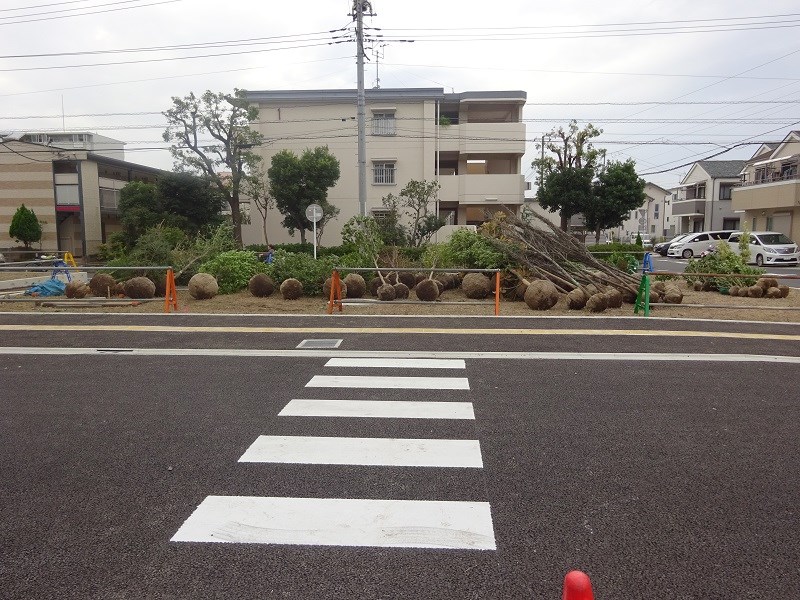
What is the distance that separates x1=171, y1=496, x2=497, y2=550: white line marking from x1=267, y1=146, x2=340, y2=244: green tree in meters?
26.4

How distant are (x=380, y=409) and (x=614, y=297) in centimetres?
861

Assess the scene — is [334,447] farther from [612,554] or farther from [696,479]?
[696,479]

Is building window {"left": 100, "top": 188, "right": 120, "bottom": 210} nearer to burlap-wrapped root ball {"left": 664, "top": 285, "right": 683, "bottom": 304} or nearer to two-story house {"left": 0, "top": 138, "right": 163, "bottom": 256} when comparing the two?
two-story house {"left": 0, "top": 138, "right": 163, "bottom": 256}

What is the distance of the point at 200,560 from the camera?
3170mm

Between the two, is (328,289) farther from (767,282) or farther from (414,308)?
(767,282)

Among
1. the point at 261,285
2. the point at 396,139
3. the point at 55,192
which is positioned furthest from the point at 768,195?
the point at 55,192

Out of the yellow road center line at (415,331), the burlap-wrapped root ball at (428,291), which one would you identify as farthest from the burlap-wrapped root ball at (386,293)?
the yellow road center line at (415,331)

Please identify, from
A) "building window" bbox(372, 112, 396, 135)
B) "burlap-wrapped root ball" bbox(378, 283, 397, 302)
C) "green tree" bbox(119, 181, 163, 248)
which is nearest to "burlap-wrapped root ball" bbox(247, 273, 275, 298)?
"burlap-wrapped root ball" bbox(378, 283, 397, 302)

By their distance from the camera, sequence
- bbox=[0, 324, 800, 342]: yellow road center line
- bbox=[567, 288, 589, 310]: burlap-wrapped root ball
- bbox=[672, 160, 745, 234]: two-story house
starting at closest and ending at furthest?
bbox=[0, 324, 800, 342]: yellow road center line, bbox=[567, 288, 589, 310]: burlap-wrapped root ball, bbox=[672, 160, 745, 234]: two-story house

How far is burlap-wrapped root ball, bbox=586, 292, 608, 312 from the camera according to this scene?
12609mm

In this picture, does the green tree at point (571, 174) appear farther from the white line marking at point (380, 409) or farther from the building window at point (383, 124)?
the white line marking at point (380, 409)

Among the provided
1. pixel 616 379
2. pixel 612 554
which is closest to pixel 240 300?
pixel 616 379

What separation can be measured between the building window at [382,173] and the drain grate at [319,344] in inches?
983

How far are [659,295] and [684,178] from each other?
4866 centimetres
